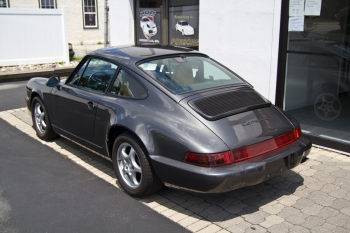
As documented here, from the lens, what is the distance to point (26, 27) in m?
14.0

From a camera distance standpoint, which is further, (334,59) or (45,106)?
(334,59)

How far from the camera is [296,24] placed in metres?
5.99

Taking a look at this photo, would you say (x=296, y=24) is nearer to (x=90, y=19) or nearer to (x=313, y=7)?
(x=313, y=7)

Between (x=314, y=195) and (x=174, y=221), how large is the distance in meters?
1.65

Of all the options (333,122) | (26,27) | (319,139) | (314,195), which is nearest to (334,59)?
(333,122)

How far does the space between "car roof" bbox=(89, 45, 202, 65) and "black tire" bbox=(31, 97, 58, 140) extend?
4.90 feet

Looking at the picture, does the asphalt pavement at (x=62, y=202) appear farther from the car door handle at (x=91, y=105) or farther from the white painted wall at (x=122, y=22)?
the white painted wall at (x=122, y=22)

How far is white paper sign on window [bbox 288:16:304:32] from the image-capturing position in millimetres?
5934

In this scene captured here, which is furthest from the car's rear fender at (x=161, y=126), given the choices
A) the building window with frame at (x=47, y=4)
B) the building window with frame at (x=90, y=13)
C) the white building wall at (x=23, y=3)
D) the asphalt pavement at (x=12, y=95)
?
the building window with frame at (x=90, y=13)

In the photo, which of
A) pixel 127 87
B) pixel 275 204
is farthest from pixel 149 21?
pixel 275 204

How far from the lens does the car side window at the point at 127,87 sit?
14.2 feet

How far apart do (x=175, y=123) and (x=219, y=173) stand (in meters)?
0.69

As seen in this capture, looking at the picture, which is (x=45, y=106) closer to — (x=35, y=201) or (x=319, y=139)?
(x=35, y=201)

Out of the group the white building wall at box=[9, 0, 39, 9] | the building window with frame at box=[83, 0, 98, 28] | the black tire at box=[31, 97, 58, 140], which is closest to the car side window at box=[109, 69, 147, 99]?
the black tire at box=[31, 97, 58, 140]
